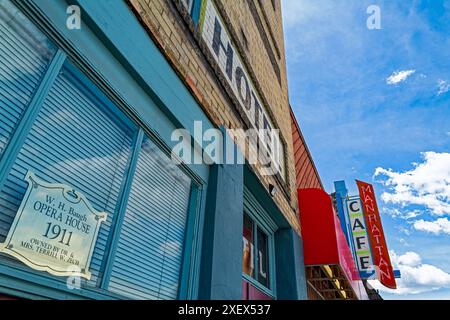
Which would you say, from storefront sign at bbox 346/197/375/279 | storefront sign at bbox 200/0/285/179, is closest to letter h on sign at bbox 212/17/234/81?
storefront sign at bbox 200/0/285/179

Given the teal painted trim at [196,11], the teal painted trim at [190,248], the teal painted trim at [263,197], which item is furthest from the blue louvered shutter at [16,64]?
the teal painted trim at [263,197]

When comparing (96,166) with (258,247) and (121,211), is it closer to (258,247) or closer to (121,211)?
(121,211)

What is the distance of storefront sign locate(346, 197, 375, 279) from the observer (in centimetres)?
1000

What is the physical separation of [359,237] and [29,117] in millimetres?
11471

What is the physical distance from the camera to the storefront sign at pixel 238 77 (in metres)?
3.89

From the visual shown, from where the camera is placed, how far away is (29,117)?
4.99ft

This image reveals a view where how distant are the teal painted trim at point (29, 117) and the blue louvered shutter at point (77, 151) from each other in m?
0.03

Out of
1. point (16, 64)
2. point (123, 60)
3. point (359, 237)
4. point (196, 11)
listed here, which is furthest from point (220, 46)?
point (359, 237)

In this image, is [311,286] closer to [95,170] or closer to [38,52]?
[95,170]
